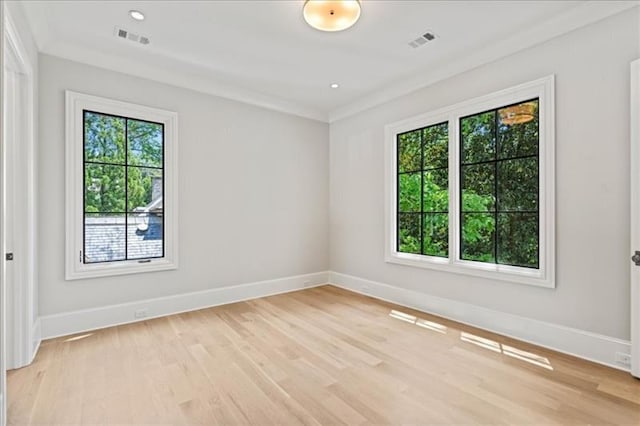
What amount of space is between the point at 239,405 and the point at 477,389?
1720 millimetres

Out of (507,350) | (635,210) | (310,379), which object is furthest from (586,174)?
(310,379)

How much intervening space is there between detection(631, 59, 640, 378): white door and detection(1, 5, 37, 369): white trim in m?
4.88

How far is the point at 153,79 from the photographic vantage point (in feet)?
13.2

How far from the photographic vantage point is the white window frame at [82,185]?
346 cm

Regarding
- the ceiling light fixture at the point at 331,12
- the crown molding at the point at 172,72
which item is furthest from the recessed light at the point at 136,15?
the ceiling light fixture at the point at 331,12

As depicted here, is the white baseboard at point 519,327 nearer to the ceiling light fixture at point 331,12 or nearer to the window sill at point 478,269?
the window sill at point 478,269

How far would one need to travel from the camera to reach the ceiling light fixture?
256 centimetres

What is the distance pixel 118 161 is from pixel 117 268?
1.25 metres

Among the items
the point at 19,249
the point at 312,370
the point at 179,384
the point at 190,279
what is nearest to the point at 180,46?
the point at 19,249

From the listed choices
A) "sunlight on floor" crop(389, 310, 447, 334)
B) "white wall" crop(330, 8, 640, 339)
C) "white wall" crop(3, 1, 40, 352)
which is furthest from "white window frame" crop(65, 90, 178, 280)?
"white wall" crop(330, 8, 640, 339)

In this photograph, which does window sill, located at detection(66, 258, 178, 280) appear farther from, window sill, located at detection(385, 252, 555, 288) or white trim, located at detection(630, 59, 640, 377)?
white trim, located at detection(630, 59, 640, 377)

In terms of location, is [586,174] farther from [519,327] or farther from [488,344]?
[488,344]

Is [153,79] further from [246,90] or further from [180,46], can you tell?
[246,90]

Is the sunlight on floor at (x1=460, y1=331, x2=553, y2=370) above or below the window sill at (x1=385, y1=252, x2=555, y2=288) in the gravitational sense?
below
